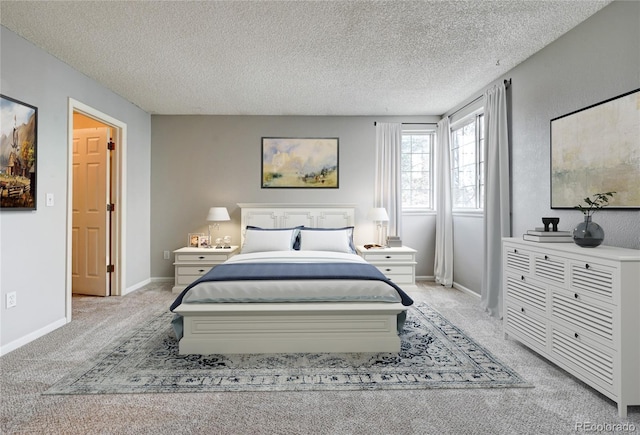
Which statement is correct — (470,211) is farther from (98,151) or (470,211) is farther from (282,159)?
(98,151)

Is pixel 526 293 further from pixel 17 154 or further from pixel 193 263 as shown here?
pixel 17 154

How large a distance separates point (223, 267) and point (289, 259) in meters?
0.78

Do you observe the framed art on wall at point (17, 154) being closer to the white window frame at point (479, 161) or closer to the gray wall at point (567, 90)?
the gray wall at point (567, 90)

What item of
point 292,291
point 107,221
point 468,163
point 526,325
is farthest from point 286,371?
point 468,163

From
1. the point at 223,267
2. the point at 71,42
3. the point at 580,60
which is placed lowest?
the point at 223,267

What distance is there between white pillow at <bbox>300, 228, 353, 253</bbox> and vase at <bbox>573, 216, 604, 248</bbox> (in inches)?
103

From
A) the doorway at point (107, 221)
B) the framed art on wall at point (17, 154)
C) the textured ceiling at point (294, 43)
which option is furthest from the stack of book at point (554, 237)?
the doorway at point (107, 221)

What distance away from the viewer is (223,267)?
11.1 feet

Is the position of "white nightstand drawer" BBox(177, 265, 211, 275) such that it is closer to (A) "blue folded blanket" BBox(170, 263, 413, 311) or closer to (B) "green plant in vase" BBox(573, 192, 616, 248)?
(A) "blue folded blanket" BBox(170, 263, 413, 311)

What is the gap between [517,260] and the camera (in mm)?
2865

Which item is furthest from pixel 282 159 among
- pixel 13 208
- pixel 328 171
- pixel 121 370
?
pixel 121 370

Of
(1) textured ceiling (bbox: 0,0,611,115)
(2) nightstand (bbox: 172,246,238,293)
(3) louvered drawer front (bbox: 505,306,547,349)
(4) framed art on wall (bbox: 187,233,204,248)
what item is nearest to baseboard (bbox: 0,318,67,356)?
(2) nightstand (bbox: 172,246,238,293)

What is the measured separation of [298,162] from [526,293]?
11.9 ft

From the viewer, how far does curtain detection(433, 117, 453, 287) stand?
203 inches
